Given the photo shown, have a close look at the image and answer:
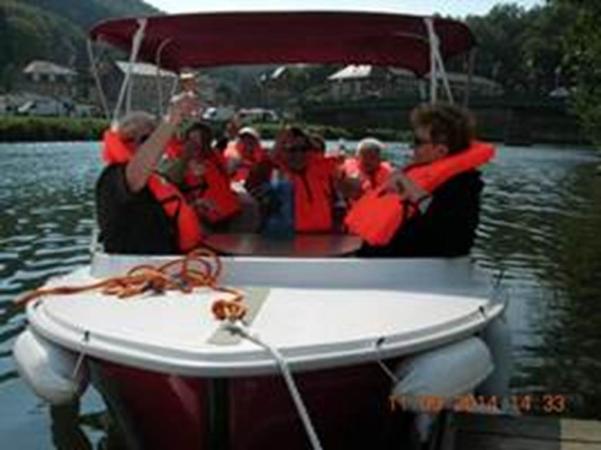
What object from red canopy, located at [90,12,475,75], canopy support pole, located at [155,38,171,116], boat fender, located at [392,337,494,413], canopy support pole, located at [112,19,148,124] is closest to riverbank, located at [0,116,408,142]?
canopy support pole, located at [155,38,171,116]

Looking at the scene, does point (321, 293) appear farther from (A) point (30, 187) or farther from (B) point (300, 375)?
(A) point (30, 187)

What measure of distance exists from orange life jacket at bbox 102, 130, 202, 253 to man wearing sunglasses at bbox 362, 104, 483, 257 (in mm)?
1151

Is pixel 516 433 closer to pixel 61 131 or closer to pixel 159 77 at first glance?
pixel 159 77

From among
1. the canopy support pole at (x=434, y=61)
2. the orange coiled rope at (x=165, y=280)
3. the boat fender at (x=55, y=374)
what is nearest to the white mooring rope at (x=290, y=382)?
the orange coiled rope at (x=165, y=280)

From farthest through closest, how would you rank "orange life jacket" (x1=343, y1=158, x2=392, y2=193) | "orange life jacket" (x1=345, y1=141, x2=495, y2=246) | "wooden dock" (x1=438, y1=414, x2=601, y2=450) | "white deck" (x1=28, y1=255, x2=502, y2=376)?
1. "orange life jacket" (x1=343, y1=158, x2=392, y2=193)
2. "orange life jacket" (x1=345, y1=141, x2=495, y2=246)
3. "wooden dock" (x1=438, y1=414, x2=601, y2=450)
4. "white deck" (x1=28, y1=255, x2=502, y2=376)

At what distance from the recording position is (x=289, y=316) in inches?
210

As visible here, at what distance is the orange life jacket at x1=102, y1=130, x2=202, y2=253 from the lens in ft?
21.7

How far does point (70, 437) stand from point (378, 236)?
2.57 metres

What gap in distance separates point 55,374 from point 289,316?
1226 mm

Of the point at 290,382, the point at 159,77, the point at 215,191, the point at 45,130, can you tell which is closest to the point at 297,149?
the point at 215,191

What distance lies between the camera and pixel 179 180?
8.24 metres

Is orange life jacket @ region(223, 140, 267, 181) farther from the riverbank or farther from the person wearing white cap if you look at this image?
the riverbank

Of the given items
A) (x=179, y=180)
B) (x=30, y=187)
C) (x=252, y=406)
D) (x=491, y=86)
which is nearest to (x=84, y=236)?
(x=179, y=180)

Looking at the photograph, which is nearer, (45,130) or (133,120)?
(133,120)
